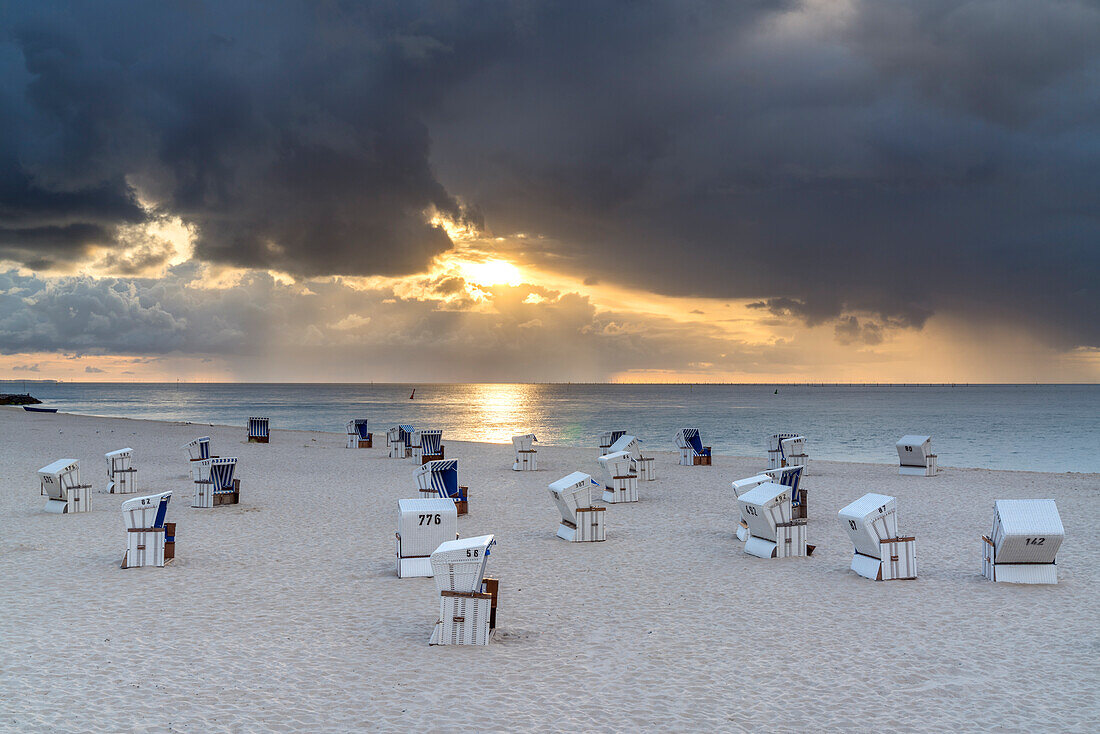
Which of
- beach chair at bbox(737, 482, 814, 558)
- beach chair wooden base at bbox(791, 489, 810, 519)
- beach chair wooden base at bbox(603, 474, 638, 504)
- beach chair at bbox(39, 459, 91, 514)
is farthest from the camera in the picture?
beach chair wooden base at bbox(603, 474, 638, 504)

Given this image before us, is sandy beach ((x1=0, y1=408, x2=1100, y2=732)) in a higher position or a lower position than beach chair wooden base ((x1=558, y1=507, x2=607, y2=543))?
lower

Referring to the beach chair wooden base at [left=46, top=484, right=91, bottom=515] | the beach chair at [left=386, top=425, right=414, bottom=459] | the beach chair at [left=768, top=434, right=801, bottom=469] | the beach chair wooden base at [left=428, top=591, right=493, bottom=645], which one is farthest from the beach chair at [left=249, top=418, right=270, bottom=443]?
the beach chair wooden base at [left=428, top=591, right=493, bottom=645]

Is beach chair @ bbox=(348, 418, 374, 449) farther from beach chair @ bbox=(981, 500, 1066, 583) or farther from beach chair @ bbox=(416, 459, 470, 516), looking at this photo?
beach chair @ bbox=(981, 500, 1066, 583)

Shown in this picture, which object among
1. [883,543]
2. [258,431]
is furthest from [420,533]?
[258,431]

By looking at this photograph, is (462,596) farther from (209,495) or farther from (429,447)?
(429,447)

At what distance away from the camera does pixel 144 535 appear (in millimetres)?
12859

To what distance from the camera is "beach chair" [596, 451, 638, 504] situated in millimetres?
21656

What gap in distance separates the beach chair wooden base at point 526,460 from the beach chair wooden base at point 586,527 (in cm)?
1434

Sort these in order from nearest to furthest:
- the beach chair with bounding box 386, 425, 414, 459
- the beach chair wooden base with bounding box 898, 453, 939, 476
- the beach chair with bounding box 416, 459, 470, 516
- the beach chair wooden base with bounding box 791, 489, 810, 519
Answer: the beach chair wooden base with bounding box 791, 489, 810, 519, the beach chair with bounding box 416, 459, 470, 516, the beach chair wooden base with bounding box 898, 453, 939, 476, the beach chair with bounding box 386, 425, 414, 459

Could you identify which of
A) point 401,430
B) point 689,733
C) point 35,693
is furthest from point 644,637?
point 401,430

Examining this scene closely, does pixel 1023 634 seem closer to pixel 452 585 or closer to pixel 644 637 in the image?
pixel 644 637

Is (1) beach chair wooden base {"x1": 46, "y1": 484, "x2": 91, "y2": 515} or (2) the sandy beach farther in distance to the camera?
(1) beach chair wooden base {"x1": 46, "y1": 484, "x2": 91, "y2": 515}

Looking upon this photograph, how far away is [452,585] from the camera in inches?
361

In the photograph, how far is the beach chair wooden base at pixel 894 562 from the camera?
1235 centimetres
